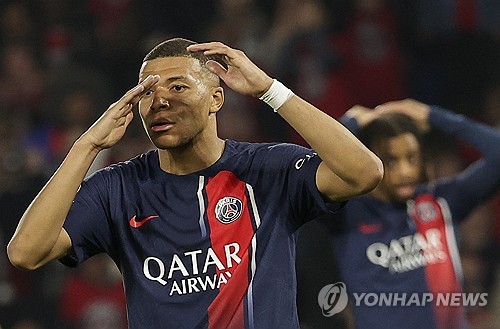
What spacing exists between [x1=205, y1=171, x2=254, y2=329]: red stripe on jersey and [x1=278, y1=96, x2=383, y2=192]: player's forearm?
0.92ft

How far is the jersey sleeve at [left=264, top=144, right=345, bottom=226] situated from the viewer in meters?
2.64

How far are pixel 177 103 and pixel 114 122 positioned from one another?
18 centimetres

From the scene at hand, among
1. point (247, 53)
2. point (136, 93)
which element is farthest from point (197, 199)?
point (247, 53)

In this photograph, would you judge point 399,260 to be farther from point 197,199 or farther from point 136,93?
point 136,93

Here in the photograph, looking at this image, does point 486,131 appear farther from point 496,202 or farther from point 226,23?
point 226,23

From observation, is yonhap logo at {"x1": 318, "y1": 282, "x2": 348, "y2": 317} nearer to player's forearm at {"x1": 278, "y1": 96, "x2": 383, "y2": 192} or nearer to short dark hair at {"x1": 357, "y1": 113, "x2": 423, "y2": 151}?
short dark hair at {"x1": 357, "y1": 113, "x2": 423, "y2": 151}

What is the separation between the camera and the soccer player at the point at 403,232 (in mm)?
4117

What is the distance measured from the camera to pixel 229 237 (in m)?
2.71

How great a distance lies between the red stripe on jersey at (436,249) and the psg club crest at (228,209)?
1.64 m

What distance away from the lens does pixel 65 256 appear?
2.74m

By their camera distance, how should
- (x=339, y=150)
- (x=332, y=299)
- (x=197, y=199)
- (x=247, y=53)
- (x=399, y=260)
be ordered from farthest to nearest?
(x=247, y=53) < (x=332, y=299) < (x=399, y=260) < (x=197, y=199) < (x=339, y=150)

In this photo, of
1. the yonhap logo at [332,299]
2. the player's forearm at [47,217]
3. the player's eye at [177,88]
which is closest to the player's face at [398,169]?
the yonhap logo at [332,299]

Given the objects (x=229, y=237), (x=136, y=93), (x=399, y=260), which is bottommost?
(x=399, y=260)

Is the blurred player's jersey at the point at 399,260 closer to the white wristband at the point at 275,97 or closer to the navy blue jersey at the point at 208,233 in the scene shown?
the navy blue jersey at the point at 208,233
